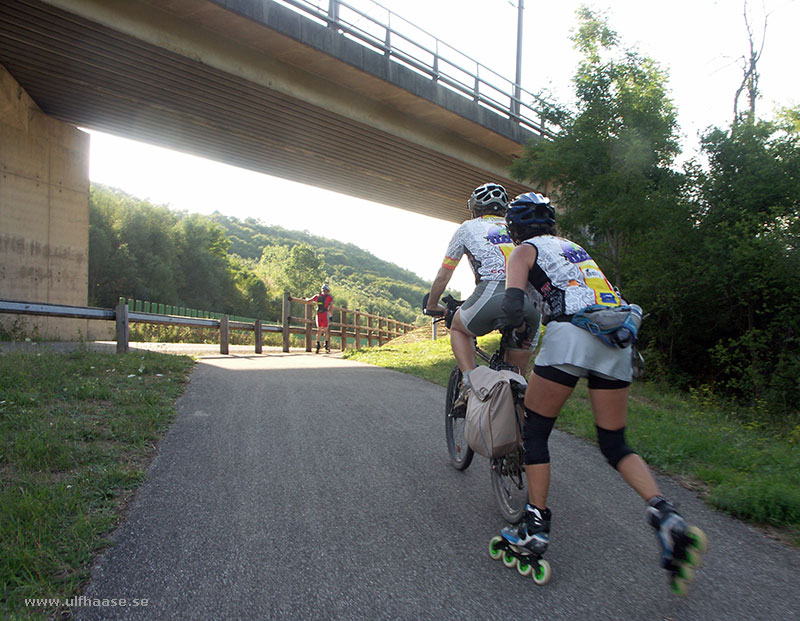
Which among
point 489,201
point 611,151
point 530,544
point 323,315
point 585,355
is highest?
point 611,151

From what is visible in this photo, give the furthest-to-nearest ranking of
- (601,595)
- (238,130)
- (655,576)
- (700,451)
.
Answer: (238,130)
(700,451)
(655,576)
(601,595)

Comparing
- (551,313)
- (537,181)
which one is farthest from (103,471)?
(537,181)

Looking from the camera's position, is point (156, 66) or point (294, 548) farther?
point (156, 66)

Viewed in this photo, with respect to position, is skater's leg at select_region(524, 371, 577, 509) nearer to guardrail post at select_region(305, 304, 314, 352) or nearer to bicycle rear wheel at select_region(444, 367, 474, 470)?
bicycle rear wheel at select_region(444, 367, 474, 470)

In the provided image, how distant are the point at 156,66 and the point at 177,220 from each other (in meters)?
56.0

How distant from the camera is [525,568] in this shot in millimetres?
2543

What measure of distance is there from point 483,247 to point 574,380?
1.43 metres

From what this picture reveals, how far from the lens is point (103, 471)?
12.0 ft

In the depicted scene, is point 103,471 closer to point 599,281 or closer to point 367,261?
point 599,281

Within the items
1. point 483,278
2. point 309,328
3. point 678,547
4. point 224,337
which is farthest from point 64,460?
point 309,328

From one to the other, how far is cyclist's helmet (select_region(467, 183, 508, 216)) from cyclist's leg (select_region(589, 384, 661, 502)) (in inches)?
69.5

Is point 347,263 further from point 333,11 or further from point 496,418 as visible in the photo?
point 496,418

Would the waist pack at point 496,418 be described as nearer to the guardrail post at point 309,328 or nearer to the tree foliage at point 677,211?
the tree foliage at point 677,211

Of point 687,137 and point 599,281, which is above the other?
point 687,137
